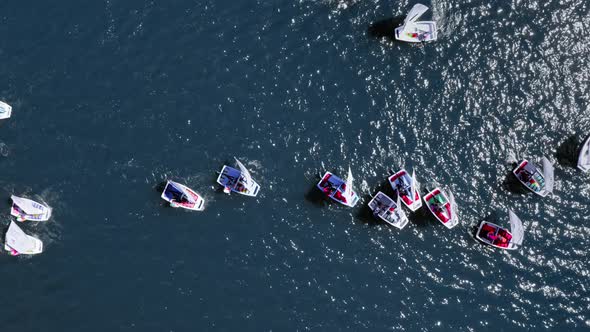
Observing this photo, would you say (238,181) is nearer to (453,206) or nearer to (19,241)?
(453,206)

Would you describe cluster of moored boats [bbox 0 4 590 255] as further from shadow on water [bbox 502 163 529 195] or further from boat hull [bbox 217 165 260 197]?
shadow on water [bbox 502 163 529 195]

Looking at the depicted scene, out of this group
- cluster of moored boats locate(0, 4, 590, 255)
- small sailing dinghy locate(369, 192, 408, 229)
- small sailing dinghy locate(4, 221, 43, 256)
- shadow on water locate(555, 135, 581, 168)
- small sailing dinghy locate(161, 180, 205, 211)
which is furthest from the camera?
shadow on water locate(555, 135, 581, 168)

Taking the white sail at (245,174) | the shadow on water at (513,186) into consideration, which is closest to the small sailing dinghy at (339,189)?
the white sail at (245,174)

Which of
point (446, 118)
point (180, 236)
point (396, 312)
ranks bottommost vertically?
point (396, 312)

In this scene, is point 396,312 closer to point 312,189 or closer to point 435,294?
point 435,294

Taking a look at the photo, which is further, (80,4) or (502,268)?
(80,4)

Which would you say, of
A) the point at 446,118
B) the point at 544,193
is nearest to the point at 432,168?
the point at 446,118

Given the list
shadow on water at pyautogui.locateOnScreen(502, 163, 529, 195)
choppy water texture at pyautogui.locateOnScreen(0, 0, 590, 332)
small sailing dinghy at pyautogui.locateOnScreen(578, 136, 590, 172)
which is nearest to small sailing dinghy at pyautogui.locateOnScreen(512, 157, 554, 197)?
shadow on water at pyautogui.locateOnScreen(502, 163, 529, 195)
